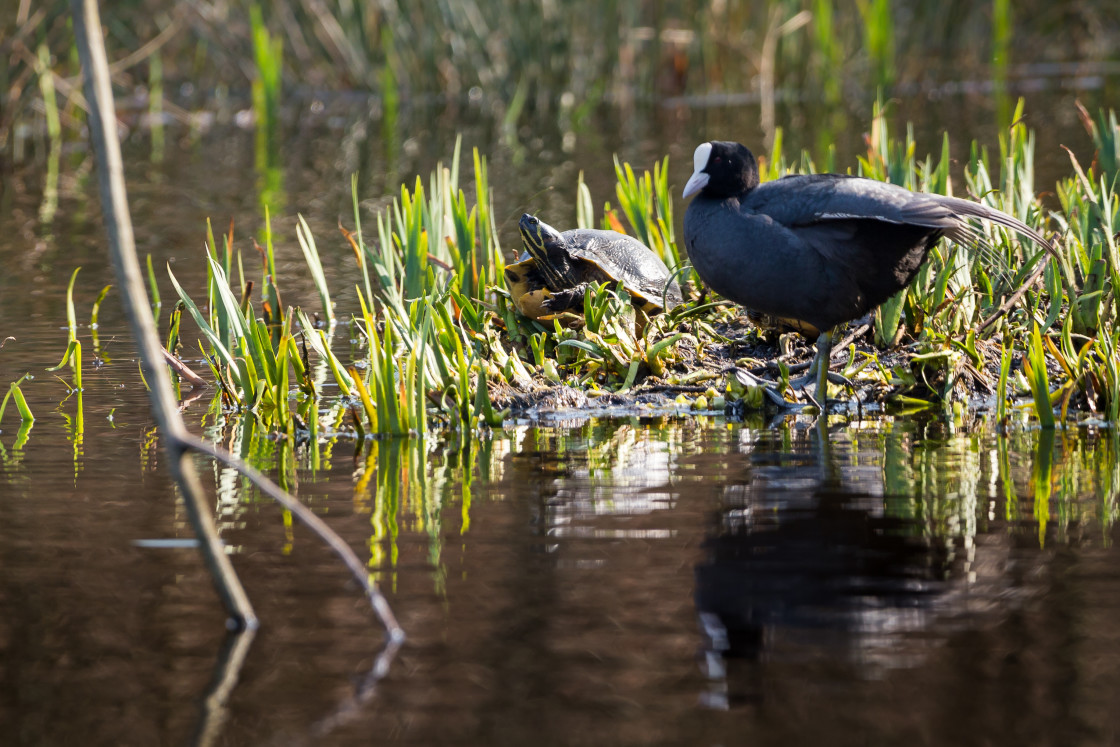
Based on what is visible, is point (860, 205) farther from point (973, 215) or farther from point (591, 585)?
point (591, 585)

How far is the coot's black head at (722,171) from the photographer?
486 centimetres

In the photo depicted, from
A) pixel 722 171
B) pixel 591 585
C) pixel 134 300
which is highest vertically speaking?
pixel 722 171

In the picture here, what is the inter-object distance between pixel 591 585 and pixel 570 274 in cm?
294

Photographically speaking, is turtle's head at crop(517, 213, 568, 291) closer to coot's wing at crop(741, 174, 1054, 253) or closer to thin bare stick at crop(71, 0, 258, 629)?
coot's wing at crop(741, 174, 1054, 253)

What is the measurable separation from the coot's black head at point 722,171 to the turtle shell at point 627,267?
0.89 meters

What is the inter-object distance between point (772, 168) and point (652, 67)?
10.8 m

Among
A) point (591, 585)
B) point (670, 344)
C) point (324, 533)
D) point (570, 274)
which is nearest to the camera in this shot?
point (324, 533)

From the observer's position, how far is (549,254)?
599 cm

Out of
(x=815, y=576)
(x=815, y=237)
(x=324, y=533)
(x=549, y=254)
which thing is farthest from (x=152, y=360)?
(x=549, y=254)

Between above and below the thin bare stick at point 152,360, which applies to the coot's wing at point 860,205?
above

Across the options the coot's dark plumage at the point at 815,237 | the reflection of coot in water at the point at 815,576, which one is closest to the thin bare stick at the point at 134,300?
the reflection of coot in water at the point at 815,576

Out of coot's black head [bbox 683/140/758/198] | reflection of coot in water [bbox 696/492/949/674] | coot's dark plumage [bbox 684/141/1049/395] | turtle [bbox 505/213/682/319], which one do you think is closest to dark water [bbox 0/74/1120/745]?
reflection of coot in water [bbox 696/492/949/674]

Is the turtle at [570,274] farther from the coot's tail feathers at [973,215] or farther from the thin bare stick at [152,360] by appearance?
the thin bare stick at [152,360]

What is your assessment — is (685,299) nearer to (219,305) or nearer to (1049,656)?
(219,305)
